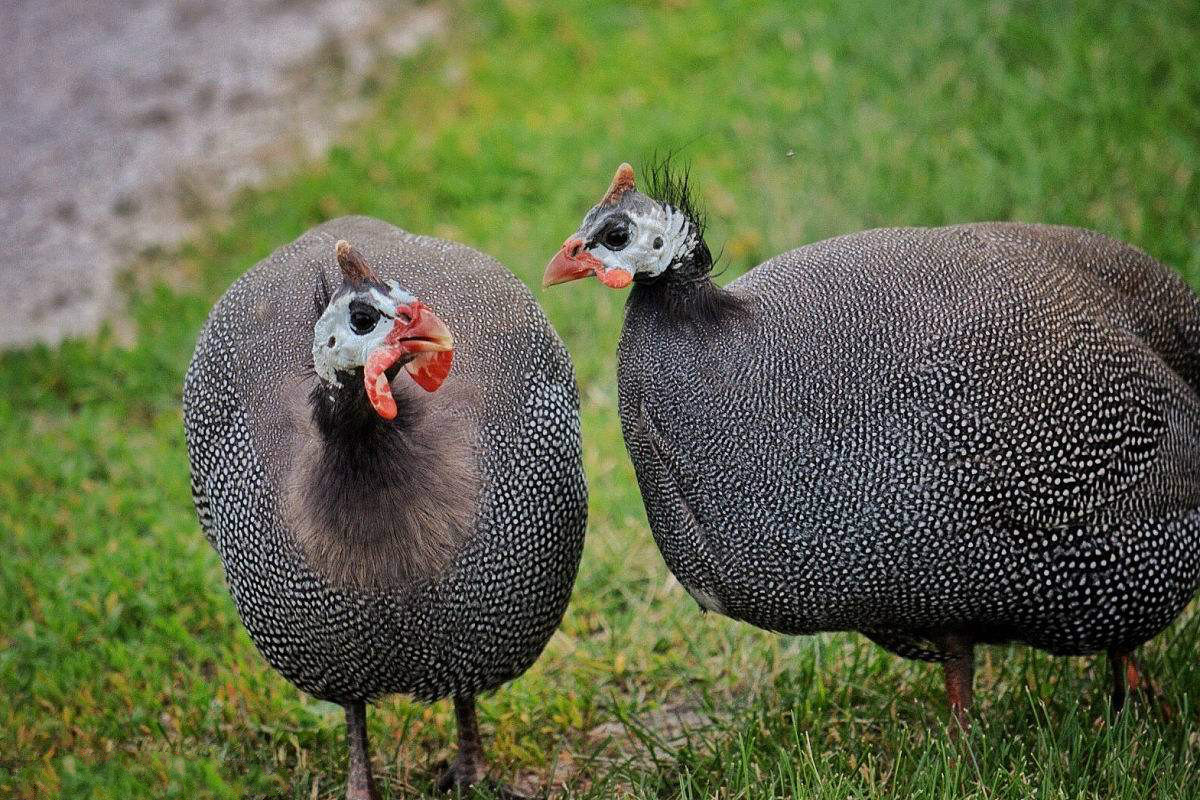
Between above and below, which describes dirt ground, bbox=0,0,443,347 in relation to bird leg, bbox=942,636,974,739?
above

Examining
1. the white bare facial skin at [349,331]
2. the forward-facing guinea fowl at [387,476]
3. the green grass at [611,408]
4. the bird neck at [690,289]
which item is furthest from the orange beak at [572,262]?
the green grass at [611,408]

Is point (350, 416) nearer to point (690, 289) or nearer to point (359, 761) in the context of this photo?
point (690, 289)

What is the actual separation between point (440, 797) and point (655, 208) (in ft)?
5.43

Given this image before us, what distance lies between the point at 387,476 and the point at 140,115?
15.1 ft

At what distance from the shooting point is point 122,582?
14.8 ft

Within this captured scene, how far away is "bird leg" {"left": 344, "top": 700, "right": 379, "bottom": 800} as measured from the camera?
347 cm

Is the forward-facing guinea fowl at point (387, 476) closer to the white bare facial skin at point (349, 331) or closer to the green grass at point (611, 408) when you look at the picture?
the white bare facial skin at point (349, 331)

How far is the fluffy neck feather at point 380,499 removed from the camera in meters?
3.03

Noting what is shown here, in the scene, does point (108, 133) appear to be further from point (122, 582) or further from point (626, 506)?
point (626, 506)

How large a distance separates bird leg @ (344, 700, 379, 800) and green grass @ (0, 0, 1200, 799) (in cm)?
18

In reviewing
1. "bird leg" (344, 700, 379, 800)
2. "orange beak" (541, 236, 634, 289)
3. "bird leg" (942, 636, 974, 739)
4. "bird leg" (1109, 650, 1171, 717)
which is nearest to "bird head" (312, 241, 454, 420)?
"orange beak" (541, 236, 634, 289)

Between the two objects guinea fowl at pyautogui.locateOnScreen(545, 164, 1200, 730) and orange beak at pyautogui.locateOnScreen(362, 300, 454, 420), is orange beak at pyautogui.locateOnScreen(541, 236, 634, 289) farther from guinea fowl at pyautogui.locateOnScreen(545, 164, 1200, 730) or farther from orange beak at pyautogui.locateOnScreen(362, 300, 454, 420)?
orange beak at pyautogui.locateOnScreen(362, 300, 454, 420)

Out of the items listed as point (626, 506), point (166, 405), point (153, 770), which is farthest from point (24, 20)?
point (153, 770)

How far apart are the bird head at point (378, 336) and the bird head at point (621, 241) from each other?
368 mm
